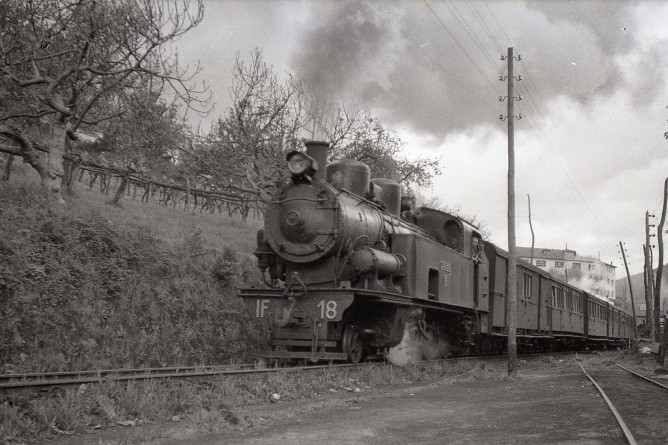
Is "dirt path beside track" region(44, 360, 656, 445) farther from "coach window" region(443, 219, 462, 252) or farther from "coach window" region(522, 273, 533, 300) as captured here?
"coach window" region(522, 273, 533, 300)

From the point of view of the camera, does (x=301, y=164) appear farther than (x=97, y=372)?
Yes

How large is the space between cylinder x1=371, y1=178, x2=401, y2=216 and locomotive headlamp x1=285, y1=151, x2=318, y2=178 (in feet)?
9.04

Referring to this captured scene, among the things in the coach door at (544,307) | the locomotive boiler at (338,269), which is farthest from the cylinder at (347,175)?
the coach door at (544,307)

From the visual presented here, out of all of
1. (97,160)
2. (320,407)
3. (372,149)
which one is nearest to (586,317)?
(372,149)

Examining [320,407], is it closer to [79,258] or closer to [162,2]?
[79,258]

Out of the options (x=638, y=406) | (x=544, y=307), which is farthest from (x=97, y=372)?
(x=544, y=307)

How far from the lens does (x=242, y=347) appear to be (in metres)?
12.8

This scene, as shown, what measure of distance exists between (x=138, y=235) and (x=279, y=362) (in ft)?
15.6

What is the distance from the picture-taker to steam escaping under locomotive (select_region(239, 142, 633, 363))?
10.4m

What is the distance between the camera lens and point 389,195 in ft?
44.3

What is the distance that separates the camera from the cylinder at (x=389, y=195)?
13.4 m

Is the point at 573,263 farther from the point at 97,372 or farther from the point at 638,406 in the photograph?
the point at 97,372

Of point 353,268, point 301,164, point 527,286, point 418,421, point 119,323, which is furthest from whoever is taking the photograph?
point 527,286

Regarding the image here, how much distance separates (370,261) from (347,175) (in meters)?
2.30
